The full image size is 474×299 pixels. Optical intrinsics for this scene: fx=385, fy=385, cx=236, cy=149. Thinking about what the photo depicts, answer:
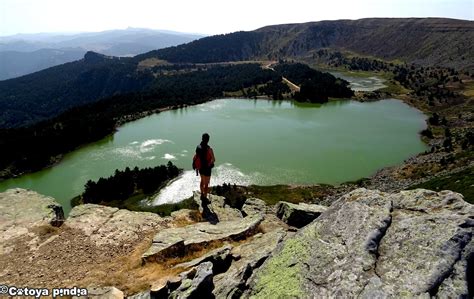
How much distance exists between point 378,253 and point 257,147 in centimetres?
8035

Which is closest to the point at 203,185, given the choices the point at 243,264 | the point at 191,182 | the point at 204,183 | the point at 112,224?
the point at 204,183

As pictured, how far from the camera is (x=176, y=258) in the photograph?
18.9m

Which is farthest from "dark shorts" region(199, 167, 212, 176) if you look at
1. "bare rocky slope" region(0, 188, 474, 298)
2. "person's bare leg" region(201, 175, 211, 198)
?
"bare rocky slope" region(0, 188, 474, 298)

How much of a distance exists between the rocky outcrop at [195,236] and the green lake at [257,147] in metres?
46.2

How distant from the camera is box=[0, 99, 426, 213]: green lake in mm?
75875

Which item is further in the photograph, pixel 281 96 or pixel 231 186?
pixel 281 96

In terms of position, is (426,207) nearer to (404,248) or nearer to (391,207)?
(391,207)

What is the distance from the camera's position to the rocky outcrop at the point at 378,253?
441 inches

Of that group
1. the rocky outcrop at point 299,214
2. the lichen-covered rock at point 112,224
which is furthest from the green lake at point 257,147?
the rocky outcrop at point 299,214

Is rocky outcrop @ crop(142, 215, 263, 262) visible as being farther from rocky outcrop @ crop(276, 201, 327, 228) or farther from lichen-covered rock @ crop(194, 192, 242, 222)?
rocky outcrop @ crop(276, 201, 327, 228)

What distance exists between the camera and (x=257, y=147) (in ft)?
305

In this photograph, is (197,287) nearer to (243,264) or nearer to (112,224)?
(243,264)

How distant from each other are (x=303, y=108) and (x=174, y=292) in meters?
137

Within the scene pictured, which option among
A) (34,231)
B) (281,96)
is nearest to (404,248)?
(34,231)
